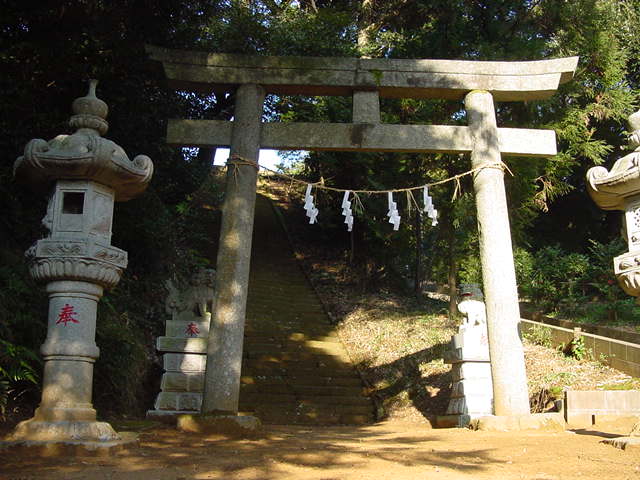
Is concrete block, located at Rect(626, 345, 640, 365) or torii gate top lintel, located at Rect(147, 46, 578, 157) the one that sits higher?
torii gate top lintel, located at Rect(147, 46, 578, 157)

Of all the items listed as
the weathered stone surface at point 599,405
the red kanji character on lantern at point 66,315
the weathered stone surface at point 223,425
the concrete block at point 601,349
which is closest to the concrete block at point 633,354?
the concrete block at point 601,349

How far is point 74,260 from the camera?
18.2ft

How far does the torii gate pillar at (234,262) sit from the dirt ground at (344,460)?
80 cm

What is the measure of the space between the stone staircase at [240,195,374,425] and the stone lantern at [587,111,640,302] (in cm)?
624

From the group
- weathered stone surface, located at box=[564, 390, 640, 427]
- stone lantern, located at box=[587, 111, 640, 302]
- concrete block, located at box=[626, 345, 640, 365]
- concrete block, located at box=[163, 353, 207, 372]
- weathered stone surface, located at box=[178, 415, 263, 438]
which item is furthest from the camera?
concrete block, located at box=[163, 353, 207, 372]

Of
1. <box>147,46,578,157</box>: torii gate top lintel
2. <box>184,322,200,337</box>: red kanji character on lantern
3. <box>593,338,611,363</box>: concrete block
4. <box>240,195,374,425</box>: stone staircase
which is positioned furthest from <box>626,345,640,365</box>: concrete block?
<box>184,322,200,337</box>: red kanji character on lantern

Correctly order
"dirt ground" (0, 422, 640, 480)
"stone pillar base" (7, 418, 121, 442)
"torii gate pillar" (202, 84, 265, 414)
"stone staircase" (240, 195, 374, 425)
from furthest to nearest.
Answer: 1. "stone staircase" (240, 195, 374, 425)
2. "torii gate pillar" (202, 84, 265, 414)
3. "stone pillar base" (7, 418, 121, 442)
4. "dirt ground" (0, 422, 640, 480)

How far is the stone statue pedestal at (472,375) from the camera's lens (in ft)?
29.0

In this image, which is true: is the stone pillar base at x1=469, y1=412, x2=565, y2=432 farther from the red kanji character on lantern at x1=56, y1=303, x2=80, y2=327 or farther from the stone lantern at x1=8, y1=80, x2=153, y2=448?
the red kanji character on lantern at x1=56, y1=303, x2=80, y2=327

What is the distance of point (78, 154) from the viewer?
18.5 ft

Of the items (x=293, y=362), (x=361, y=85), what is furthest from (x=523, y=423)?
(x=293, y=362)

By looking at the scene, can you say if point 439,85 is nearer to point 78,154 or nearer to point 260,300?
point 78,154

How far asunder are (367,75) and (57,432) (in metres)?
5.62

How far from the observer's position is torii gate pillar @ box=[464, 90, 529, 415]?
743 cm
